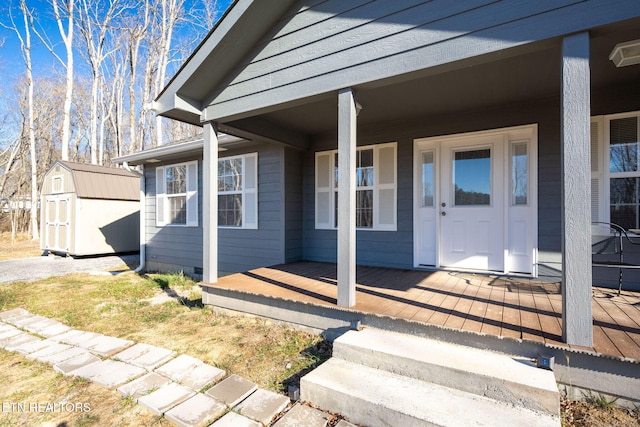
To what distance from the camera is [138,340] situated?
3.21 metres

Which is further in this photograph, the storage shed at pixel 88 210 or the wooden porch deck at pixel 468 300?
the storage shed at pixel 88 210

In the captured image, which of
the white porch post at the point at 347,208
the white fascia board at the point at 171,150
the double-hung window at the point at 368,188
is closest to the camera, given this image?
the white porch post at the point at 347,208

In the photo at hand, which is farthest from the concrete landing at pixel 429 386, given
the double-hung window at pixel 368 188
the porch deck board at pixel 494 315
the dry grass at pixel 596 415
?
the double-hung window at pixel 368 188

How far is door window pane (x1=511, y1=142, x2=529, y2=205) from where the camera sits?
3.83 m

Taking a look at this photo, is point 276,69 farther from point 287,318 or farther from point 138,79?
point 138,79

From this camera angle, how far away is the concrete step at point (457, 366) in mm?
1748

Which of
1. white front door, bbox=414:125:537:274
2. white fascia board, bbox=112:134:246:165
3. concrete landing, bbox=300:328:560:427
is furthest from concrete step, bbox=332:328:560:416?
white fascia board, bbox=112:134:246:165

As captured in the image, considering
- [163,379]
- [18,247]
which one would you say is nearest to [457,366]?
[163,379]

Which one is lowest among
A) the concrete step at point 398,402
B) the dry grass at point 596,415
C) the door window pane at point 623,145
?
the dry grass at point 596,415

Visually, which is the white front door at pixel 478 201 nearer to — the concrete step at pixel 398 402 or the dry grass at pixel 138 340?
the dry grass at pixel 138 340

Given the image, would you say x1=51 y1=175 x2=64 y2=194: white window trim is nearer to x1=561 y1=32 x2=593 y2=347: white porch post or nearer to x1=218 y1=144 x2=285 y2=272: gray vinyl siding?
x1=218 y1=144 x2=285 y2=272: gray vinyl siding

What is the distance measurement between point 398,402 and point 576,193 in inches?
64.4

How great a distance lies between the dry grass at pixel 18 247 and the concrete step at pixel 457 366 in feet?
36.4

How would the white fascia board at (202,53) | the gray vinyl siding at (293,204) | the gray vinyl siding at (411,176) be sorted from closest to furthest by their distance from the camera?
the white fascia board at (202,53) < the gray vinyl siding at (411,176) < the gray vinyl siding at (293,204)
